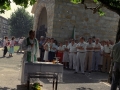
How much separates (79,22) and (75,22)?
369 mm

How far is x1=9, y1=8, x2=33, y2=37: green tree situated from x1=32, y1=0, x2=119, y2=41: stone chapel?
38.4 meters

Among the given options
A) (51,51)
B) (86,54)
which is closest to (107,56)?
(86,54)

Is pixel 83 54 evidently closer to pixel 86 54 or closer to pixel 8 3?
pixel 86 54

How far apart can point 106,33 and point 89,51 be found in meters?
6.02

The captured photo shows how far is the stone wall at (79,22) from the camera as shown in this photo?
16953 millimetres

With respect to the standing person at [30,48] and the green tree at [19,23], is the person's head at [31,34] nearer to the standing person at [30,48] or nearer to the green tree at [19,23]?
the standing person at [30,48]

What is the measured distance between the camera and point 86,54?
13.2 m

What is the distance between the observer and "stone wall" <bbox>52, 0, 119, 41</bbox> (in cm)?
1695

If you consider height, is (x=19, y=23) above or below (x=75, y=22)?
above

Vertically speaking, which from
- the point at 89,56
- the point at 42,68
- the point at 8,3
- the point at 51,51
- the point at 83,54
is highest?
the point at 8,3

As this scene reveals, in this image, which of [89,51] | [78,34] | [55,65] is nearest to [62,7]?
[78,34]

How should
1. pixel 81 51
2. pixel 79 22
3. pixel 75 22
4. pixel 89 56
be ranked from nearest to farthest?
pixel 81 51
pixel 89 56
pixel 75 22
pixel 79 22

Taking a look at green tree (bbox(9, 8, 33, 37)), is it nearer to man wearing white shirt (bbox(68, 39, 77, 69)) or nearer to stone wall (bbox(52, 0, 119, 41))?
stone wall (bbox(52, 0, 119, 41))

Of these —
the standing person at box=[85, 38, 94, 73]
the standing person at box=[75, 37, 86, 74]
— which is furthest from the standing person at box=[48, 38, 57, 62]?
the standing person at box=[75, 37, 86, 74]
